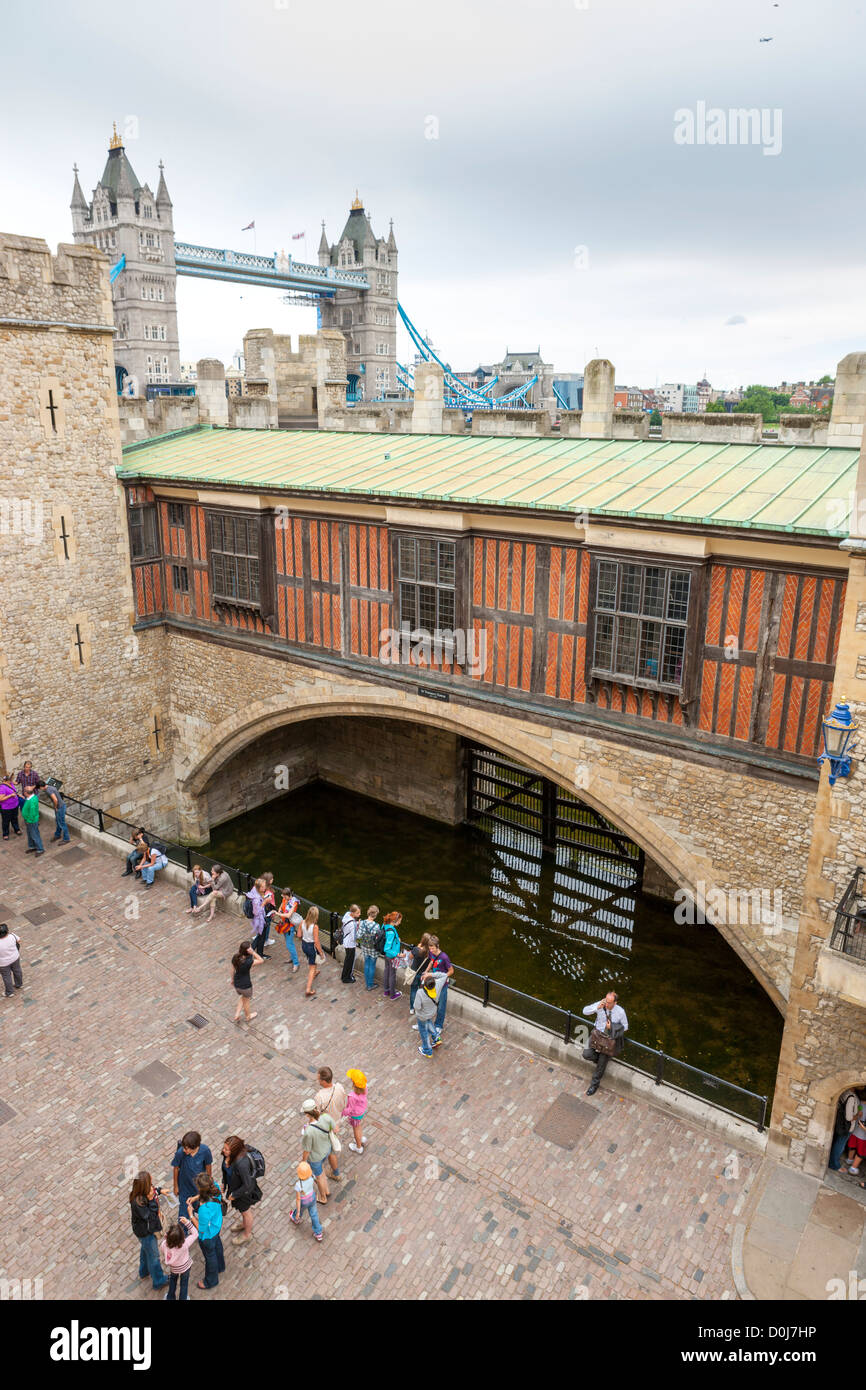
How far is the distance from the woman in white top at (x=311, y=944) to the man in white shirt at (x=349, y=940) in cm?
39

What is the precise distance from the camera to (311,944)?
473 inches

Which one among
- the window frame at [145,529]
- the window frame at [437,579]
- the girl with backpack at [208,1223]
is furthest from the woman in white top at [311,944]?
the window frame at [145,529]

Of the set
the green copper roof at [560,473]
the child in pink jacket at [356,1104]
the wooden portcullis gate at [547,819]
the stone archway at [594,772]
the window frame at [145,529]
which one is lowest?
the wooden portcullis gate at [547,819]

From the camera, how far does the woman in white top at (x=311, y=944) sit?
465 inches

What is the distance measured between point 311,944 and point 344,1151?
10.2 feet

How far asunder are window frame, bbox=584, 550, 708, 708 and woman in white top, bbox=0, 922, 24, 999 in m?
8.45

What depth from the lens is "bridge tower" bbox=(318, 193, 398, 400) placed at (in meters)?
101

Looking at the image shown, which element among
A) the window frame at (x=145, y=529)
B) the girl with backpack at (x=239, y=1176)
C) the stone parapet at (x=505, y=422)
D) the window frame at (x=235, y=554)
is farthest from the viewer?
the stone parapet at (x=505, y=422)

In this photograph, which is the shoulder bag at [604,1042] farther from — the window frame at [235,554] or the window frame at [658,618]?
the window frame at [235,554]

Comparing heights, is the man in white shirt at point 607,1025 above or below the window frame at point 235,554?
below

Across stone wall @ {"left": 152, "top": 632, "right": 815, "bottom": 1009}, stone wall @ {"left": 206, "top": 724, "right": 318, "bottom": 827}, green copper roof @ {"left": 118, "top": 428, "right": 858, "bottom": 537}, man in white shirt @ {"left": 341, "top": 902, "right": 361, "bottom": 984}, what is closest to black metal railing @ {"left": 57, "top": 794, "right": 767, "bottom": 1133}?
man in white shirt @ {"left": 341, "top": 902, "right": 361, "bottom": 984}
